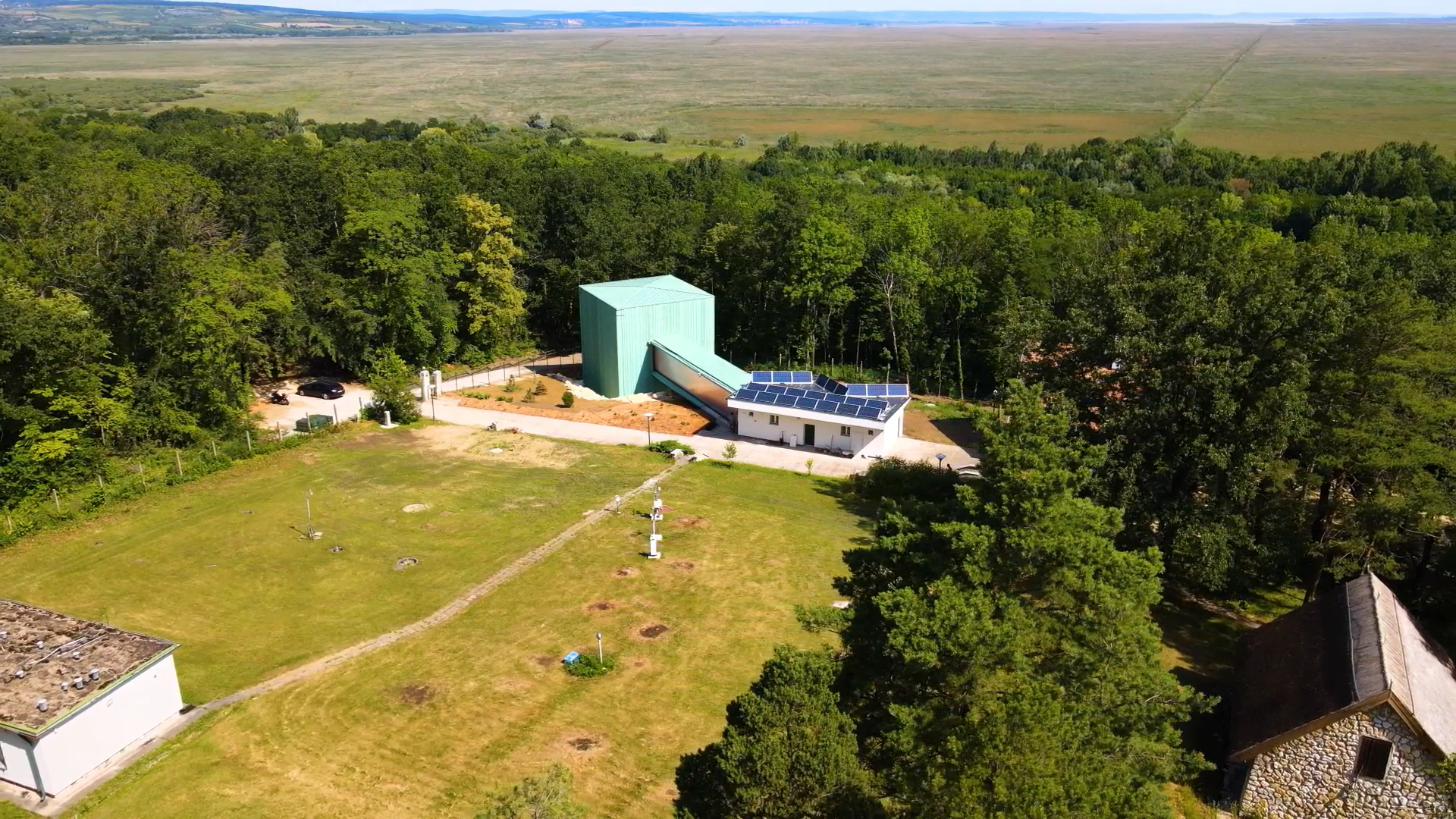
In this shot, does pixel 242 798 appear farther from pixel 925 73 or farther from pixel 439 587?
pixel 925 73

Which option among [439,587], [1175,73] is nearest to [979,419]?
[439,587]

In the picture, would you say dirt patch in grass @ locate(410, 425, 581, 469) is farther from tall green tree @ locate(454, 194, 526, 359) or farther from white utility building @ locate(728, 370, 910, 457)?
tall green tree @ locate(454, 194, 526, 359)

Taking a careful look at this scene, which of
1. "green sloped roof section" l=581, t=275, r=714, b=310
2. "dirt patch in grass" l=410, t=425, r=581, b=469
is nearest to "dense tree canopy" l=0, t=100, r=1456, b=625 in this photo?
"green sloped roof section" l=581, t=275, r=714, b=310

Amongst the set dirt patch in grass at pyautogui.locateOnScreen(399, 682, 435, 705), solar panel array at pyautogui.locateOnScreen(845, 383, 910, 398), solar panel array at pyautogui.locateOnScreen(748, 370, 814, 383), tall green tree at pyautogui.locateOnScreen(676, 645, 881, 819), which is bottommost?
dirt patch in grass at pyautogui.locateOnScreen(399, 682, 435, 705)

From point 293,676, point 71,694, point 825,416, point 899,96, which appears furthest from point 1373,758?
point 899,96

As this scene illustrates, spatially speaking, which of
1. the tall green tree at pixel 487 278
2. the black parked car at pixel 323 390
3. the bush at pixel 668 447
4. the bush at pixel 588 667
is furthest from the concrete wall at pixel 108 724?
the tall green tree at pixel 487 278

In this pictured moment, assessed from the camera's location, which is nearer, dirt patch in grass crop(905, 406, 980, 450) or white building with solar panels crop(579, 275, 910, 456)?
white building with solar panels crop(579, 275, 910, 456)
